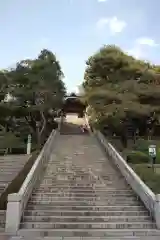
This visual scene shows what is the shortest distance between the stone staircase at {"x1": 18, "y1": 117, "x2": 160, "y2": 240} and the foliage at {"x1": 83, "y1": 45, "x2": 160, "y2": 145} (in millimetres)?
9635

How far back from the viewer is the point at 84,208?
1310 centimetres

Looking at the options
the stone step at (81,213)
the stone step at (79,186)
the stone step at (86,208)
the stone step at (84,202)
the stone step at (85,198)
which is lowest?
the stone step at (81,213)

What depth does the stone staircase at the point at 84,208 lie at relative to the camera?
11250 mm

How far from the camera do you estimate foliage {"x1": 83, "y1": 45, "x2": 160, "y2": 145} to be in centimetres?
2800

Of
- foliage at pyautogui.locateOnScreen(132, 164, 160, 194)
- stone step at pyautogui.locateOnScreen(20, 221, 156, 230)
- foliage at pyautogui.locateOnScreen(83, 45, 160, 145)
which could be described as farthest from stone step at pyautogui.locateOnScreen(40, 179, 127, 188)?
foliage at pyautogui.locateOnScreen(83, 45, 160, 145)

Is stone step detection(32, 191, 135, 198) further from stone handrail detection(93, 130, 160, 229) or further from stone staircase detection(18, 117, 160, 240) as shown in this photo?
stone handrail detection(93, 130, 160, 229)

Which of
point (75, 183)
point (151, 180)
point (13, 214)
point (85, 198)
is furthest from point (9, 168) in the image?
point (13, 214)

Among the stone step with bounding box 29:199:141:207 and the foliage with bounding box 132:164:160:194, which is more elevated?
the foliage with bounding box 132:164:160:194

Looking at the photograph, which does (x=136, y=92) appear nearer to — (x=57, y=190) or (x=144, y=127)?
(x=144, y=127)

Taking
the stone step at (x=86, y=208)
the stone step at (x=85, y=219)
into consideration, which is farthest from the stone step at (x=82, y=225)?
the stone step at (x=86, y=208)

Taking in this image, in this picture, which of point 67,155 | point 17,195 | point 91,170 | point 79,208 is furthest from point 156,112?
point 17,195

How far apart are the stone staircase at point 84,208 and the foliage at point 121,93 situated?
9.64m

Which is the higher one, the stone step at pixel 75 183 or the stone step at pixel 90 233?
the stone step at pixel 75 183

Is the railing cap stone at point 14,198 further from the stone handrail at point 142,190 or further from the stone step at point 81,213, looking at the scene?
the stone handrail at point 142,190
